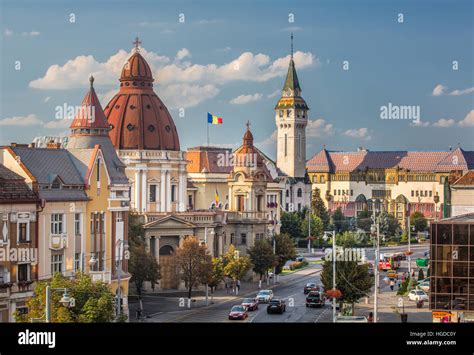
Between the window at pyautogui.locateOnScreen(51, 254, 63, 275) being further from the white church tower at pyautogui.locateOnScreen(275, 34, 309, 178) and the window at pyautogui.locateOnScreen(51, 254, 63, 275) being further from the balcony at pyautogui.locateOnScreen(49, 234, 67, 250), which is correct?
the white church tower at pyautogui.locateOnScreen(275, 34, 309, 178)

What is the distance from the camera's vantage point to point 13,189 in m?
52.1

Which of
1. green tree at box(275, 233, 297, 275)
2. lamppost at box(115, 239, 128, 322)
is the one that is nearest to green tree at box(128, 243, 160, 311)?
lamppost at box(115, 239, 128, 322)

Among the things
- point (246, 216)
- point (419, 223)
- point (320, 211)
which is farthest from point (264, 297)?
point (320, 211)

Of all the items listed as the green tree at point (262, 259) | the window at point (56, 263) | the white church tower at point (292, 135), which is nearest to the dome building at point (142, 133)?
the green tree at point (262, 259)

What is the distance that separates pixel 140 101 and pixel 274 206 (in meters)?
27.7

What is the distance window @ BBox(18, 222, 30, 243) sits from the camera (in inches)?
2047

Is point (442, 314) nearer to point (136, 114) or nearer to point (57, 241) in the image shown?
point (57, 241)

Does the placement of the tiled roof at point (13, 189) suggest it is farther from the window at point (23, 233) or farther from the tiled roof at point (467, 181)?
the tiled roof at point (467, 181)

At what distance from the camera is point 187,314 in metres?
63.5

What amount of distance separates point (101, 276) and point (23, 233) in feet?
20.2

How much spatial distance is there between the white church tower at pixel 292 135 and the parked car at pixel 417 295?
347ft

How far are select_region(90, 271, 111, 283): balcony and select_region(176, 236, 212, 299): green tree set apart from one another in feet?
51.7
